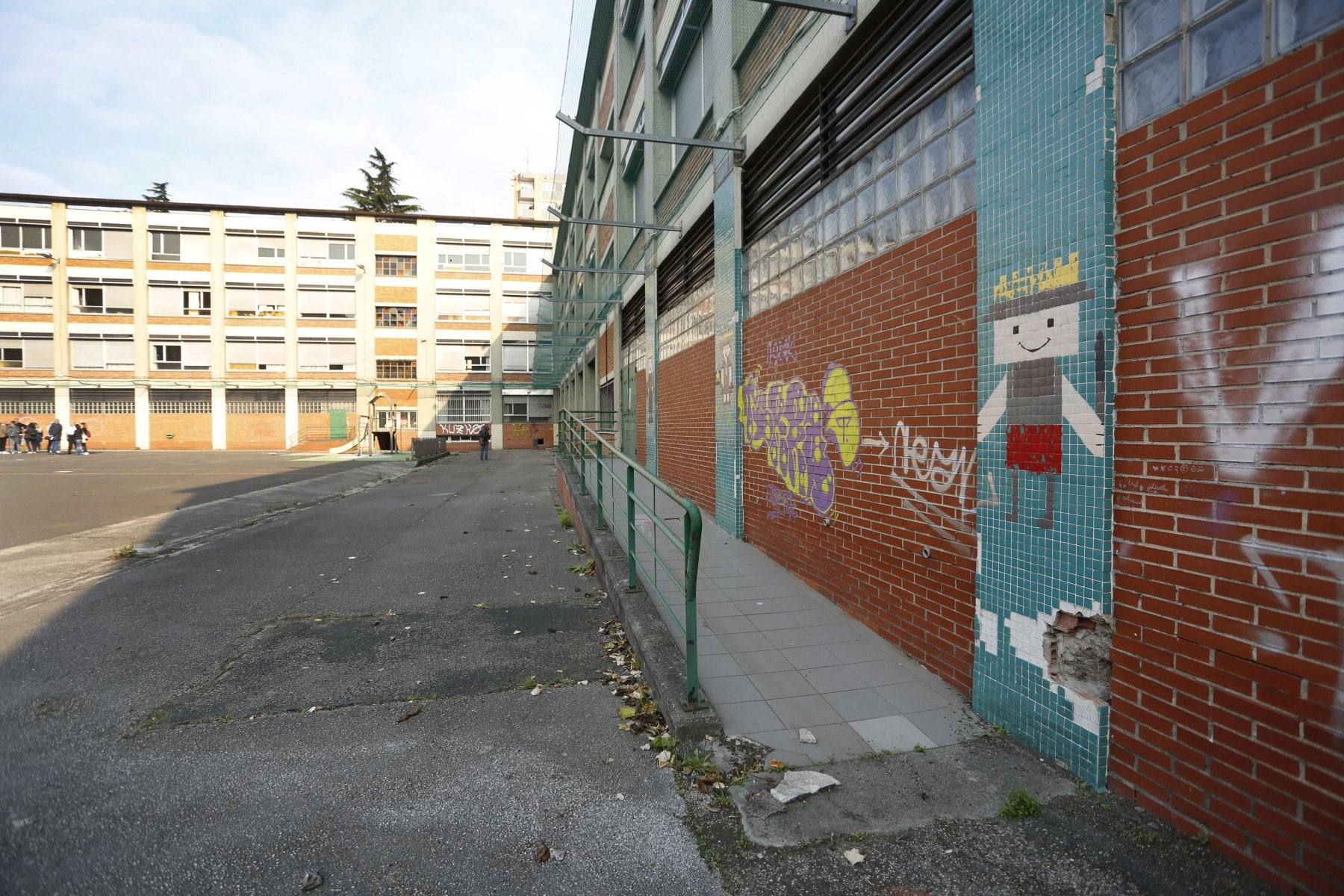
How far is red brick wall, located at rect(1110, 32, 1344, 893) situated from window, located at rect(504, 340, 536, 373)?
130 feet

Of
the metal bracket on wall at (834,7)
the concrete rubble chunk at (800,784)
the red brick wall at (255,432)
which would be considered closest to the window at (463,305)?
the red brick wall at (255,432)

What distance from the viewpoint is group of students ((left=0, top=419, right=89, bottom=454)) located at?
29.7m

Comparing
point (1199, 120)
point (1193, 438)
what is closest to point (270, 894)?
point (1193, 438)

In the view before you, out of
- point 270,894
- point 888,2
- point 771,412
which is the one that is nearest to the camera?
point 270,894

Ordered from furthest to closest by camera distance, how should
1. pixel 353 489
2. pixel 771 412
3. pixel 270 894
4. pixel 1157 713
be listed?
pixel 353 489, pixel 771 412, pixel 1157 713, pixel 270 894

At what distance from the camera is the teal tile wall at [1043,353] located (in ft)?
8.01

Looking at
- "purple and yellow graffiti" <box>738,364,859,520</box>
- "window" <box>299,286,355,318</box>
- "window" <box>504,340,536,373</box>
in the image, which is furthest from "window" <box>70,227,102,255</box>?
"purple and yellow graffiti" <box>738,364,859,520</box>

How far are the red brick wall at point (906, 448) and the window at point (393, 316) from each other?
3830 centimetres

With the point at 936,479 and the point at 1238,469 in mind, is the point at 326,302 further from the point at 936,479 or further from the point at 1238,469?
the point at 1238,469

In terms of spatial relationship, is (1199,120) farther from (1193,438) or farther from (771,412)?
(771,412)

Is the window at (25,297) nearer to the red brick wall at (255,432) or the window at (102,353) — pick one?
the window at (102,353)

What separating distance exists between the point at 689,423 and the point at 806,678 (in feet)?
18.3

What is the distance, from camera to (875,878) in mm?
2072

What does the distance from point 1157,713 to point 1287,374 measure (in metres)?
1.27
